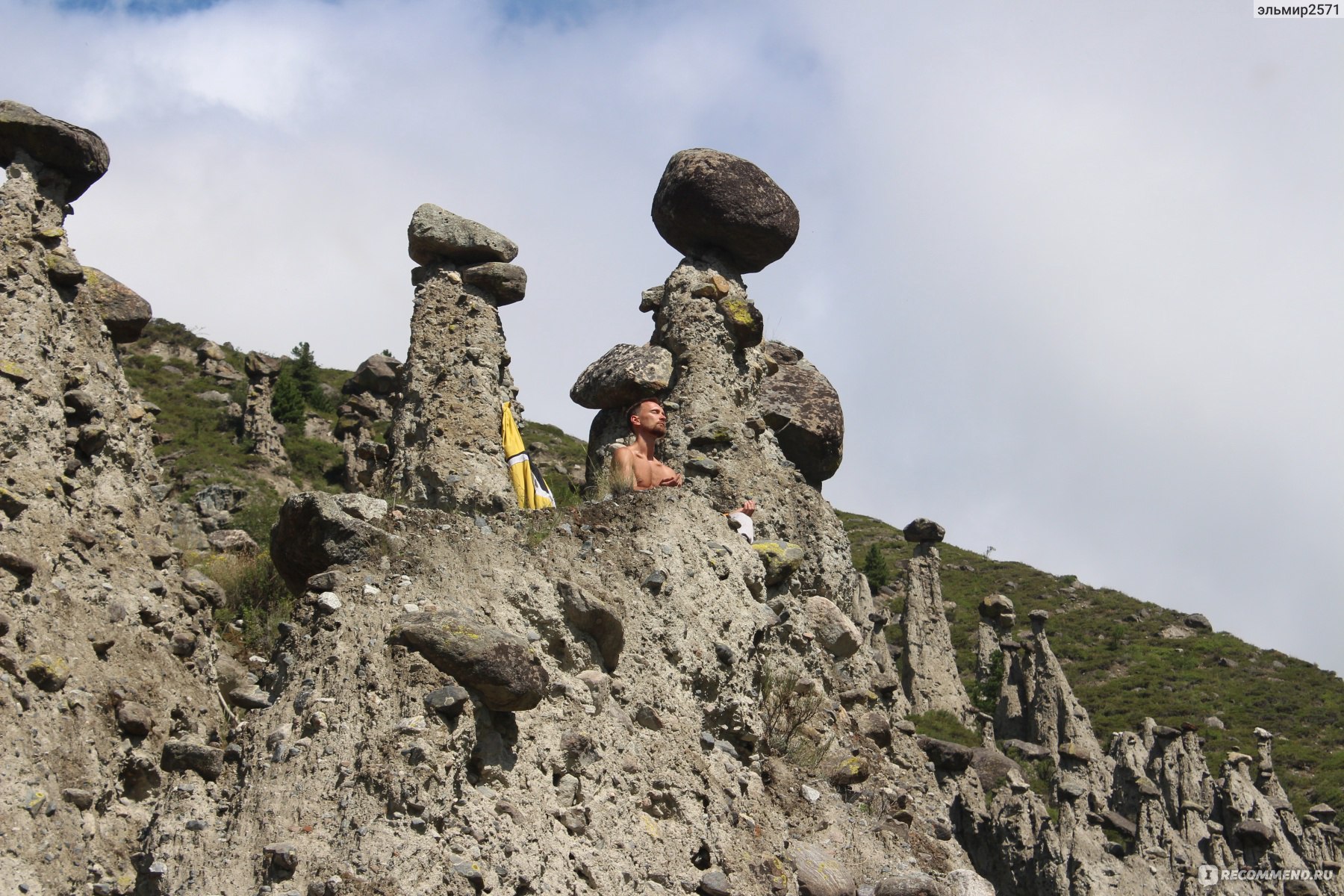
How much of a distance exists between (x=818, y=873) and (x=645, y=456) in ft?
12.9

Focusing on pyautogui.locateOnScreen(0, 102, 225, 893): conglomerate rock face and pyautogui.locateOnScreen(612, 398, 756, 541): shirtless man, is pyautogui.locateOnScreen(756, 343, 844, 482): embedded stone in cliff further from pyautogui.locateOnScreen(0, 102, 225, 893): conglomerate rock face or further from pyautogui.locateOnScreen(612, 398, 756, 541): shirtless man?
pyautogui.locateOnScreen(0, 102, 225, 893): conglomerate rock face

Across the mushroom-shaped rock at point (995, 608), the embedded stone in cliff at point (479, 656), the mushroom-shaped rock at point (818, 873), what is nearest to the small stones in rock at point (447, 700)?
the embedded stone in cliff at point (479, 656)

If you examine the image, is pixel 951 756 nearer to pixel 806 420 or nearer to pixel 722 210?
pixel 806 420

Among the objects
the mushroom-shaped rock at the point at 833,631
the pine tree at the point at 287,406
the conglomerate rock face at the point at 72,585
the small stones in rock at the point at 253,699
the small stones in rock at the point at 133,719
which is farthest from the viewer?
the pine tree at the point at 287,406

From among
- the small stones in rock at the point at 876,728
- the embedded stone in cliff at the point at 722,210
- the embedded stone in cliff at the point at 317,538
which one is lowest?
the embedded stone in cliff at the point at 317,538

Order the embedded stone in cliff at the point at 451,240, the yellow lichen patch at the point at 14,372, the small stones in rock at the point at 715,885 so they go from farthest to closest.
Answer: the embedded stone in cliff at the point at 451,240
the yellow lichen patch at the point at 14,372
the small stones in rock at the point at 715,885

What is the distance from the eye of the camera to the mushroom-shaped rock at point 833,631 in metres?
10.5

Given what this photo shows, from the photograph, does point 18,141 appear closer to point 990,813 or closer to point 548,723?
point 548,723

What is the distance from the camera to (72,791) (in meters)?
6.09

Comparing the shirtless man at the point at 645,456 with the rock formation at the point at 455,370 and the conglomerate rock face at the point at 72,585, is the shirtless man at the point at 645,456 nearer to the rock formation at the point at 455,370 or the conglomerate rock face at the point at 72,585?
the rock formation at the point at 455,370

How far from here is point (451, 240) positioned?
11273 millimetres

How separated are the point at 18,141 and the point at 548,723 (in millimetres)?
5559

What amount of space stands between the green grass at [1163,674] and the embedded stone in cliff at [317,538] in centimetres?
2550

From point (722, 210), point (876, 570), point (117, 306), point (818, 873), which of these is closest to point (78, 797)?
point (818, 873)
